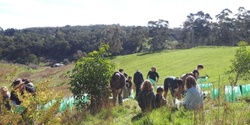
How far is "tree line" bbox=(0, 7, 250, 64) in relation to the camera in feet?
271

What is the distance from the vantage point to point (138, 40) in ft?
288

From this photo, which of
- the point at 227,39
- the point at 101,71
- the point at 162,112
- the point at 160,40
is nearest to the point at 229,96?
the point at 162,112

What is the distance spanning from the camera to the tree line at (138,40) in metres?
82.6

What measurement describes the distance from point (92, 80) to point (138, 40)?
77698 mm

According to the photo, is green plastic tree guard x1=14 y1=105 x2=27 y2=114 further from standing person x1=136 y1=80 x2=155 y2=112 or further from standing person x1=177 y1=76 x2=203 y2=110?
standing person x1=177 y1=76 x2=203 y2=110

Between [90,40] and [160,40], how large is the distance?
130 ft

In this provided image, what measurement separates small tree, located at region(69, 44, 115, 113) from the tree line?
63.7m

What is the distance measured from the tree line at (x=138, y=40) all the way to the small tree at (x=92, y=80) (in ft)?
209

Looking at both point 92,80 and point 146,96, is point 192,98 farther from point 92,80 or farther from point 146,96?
point 92,80

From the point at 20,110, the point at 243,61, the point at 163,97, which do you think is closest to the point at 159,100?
the point at 163,97

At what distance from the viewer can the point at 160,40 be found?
81.7 metres

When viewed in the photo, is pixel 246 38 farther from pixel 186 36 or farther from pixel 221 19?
pixel 186 36

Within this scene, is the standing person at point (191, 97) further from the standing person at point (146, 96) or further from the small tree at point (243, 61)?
the small tree at point (243, 61)

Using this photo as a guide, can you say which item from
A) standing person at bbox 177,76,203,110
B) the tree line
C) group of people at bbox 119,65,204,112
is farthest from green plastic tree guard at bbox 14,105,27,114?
the tree line
